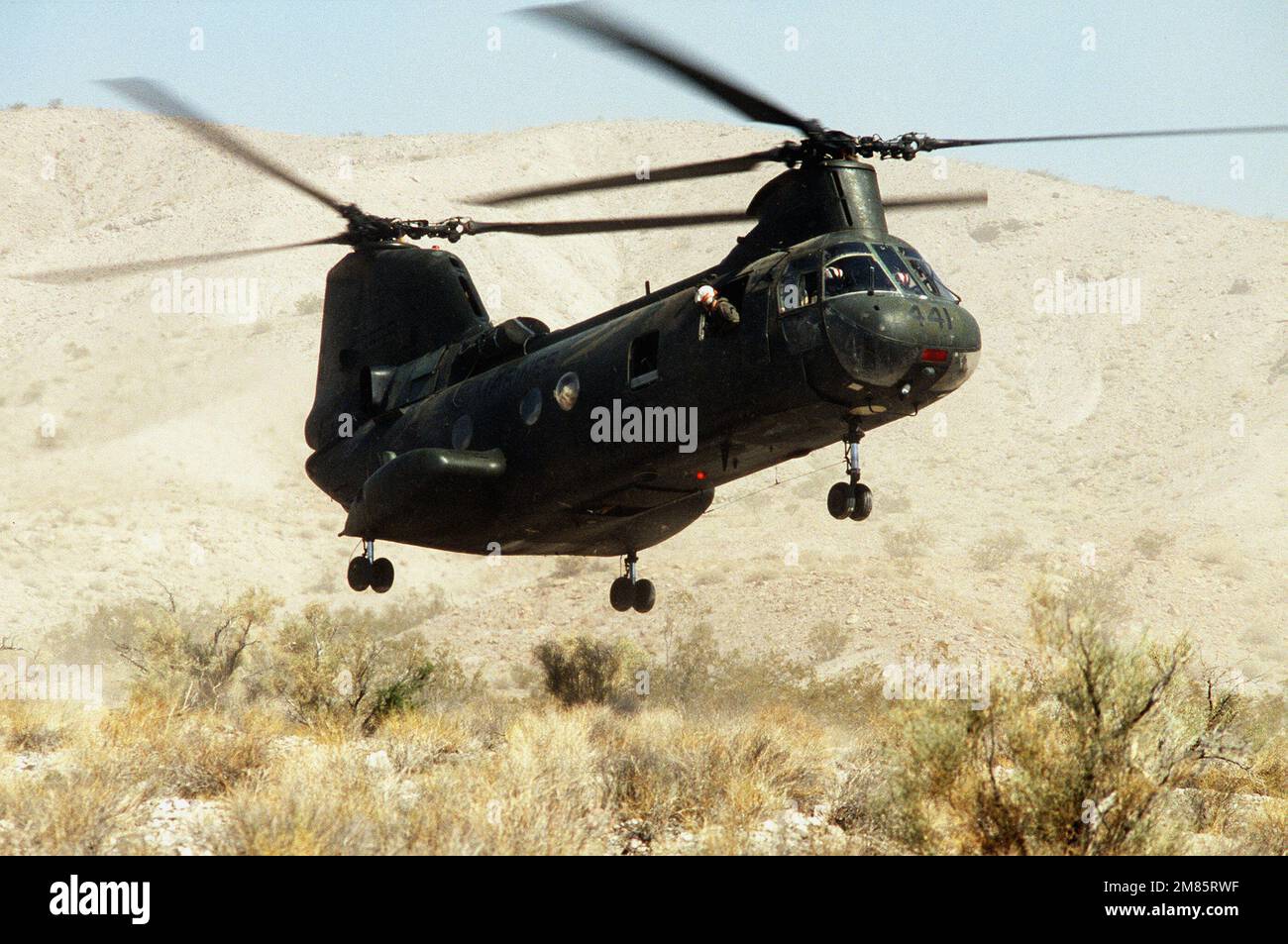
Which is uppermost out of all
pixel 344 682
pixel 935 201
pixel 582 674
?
pixel 935 201

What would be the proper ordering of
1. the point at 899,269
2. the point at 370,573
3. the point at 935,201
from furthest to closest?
the point at 370,573 → the point at 935,201 → the point at 899,269

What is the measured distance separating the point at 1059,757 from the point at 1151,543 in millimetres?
37159

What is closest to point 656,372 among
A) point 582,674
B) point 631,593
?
point 631,593

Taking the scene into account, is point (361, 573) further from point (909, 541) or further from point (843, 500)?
point (909, 541)

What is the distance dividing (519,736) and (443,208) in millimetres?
65777

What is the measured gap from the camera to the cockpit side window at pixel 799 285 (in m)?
12.5

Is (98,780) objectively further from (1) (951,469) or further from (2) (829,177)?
(1) (951,469)

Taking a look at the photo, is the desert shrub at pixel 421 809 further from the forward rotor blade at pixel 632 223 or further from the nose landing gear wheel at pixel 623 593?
the forward rotor blade at pixel 632 223

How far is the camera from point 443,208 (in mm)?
74688

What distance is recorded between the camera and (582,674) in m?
22.8

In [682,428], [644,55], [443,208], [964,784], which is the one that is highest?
[443,208]
